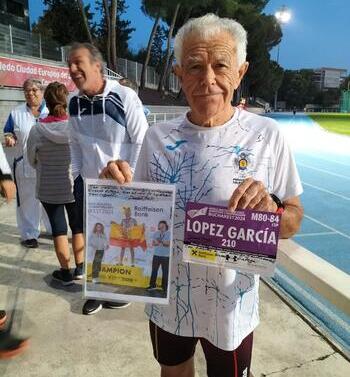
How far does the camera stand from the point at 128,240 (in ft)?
4.99

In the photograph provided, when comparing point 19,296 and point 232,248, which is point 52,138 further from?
point 232,248

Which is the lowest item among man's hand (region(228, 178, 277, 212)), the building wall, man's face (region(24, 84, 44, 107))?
man's hand (region(228, 178, 277, 212))

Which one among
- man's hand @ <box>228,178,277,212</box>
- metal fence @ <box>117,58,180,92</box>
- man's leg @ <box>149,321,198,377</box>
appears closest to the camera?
man's hand @ <box>228,178,277,212</box>

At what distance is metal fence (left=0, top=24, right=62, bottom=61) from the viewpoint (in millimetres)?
17891

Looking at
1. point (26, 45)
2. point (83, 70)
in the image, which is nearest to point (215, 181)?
point (83, 70)

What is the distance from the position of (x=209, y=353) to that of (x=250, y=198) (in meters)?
0.77

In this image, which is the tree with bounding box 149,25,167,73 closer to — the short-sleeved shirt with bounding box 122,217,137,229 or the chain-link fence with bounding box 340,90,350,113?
the chain-link fence with bounding box 340,90,350,113

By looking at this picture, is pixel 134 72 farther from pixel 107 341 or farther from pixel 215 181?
pixel 215 181

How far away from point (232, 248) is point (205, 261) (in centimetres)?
11

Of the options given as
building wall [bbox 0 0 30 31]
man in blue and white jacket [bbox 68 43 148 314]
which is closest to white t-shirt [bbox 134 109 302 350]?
man in blue and white jacket [bbox 68 43 148 314]

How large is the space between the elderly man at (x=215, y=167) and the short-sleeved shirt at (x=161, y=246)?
0.09 metres

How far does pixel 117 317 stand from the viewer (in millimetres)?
3293

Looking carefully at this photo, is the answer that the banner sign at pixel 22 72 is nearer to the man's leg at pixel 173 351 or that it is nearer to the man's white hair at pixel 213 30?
the man's white hair at pixel 213 30

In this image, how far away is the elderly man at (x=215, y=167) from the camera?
1496mm
